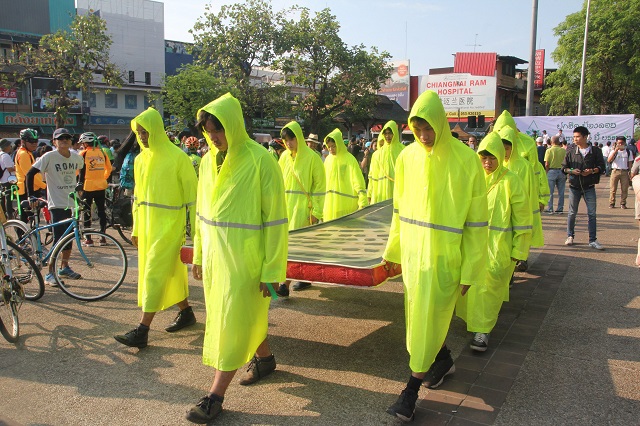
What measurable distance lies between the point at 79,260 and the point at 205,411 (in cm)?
499

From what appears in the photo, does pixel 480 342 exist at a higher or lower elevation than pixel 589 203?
lower

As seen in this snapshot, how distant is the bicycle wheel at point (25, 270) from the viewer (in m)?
5.73

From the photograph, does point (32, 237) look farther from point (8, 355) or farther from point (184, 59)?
point (184, 59)

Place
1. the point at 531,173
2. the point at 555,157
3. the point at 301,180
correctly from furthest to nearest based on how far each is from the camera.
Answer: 1. the point at 555,157
2. the point at 301,180
3. the point at 531,173

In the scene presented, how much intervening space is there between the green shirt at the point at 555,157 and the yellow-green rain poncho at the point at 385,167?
537cm

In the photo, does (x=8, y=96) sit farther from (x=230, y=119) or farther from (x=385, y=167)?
(x=230, y=119)

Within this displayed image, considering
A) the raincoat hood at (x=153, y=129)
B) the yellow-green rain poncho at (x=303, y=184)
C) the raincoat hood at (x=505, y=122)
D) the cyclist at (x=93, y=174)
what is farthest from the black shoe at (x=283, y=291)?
the cyclist at (x=93, y=174)

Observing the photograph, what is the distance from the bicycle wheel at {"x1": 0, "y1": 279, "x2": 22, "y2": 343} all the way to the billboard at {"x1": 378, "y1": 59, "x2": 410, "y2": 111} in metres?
47.0

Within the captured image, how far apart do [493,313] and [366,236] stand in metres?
1.77

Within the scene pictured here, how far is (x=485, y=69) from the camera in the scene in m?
46.8

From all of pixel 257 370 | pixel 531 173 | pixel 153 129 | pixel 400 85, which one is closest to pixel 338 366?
pixel 257 370

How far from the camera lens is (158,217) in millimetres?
4699

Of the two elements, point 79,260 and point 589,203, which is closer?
point 79,260

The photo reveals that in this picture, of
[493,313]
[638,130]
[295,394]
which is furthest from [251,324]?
[638,130]
